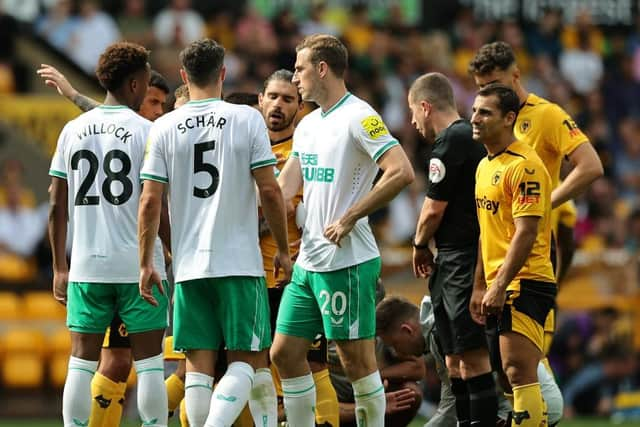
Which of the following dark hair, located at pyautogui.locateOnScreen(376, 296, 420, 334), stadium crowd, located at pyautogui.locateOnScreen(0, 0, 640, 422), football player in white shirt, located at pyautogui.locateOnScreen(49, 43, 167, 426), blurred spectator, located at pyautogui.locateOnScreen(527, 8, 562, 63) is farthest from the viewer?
blurred spectator, located at pyautogui.locateOnScreen(527, 8, 562, 63)

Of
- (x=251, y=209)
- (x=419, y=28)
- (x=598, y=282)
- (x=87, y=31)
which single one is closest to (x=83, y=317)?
(x=251, y=209)

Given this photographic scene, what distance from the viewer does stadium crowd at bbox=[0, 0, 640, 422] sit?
49.7 feet

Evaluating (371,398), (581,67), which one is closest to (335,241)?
(371,398)

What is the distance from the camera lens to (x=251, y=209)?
7609mm

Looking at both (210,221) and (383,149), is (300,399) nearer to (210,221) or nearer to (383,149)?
(210,221)

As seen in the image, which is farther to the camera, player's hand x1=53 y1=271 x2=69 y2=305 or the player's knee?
the player's knee

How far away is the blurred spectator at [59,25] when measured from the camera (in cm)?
1819

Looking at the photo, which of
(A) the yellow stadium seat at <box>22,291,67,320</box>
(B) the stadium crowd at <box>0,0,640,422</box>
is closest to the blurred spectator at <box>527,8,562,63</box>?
(B) the stadium crowd at <box>0,0,640,422</box>

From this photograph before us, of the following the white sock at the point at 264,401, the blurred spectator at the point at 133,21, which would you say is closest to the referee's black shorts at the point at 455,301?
the white sock at the point at 264,401

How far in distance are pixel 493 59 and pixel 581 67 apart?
13.5m

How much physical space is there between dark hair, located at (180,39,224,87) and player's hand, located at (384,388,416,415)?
2.82 meters

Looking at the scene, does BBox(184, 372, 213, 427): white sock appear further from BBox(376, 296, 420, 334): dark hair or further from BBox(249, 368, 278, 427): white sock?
BBox(376, 296, 420, 334): dark hair

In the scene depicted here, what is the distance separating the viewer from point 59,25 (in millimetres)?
18266

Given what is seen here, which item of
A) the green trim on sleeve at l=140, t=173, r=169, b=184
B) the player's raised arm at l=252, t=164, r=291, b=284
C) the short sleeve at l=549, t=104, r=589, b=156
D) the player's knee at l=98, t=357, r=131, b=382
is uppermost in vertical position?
the short sleeve at l=549, t=104, r=589, b=156
